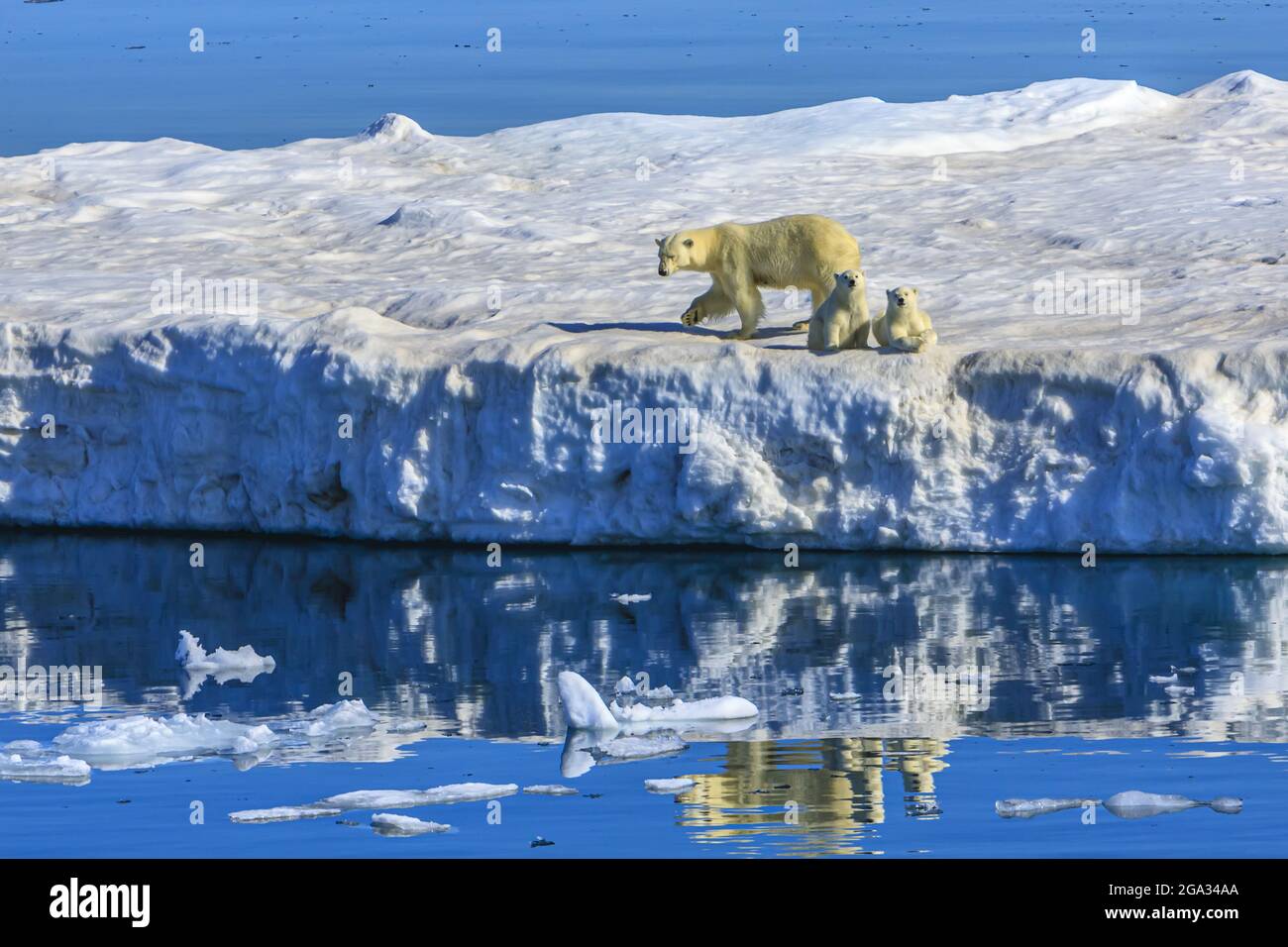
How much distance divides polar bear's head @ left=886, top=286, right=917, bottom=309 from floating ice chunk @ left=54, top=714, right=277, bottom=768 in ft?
23.2

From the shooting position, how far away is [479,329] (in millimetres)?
19641

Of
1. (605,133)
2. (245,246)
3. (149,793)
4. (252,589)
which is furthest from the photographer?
(605,133)

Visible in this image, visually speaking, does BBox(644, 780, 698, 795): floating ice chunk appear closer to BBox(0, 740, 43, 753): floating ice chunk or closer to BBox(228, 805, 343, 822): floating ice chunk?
BBox(228, 805, 343, 822): floating ice chunk

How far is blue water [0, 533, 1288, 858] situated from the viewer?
399 inches

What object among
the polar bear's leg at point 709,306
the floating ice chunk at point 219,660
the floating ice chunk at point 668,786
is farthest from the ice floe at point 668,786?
the polar bear's leg at point 709,306

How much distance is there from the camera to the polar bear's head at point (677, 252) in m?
17.8

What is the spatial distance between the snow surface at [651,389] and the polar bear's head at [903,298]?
425 mm

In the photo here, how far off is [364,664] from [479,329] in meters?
5.69

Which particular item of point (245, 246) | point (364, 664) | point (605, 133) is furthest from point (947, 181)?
point (364, 664)

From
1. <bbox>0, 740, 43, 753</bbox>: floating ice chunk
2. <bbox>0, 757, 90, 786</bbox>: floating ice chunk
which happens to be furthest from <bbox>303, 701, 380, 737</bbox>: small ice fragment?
<bbox>0, 740, 43, 753</bbox>: floating ice chunk

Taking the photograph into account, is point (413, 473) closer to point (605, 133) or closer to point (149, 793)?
point (149, 793)

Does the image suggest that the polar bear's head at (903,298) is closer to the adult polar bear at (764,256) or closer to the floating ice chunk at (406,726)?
the adult polar bear at (764,256)

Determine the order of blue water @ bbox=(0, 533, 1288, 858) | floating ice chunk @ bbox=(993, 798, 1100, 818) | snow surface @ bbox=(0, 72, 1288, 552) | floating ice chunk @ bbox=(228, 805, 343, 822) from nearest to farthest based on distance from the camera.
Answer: blue water @ bbox=(0, 533, 1288, 858) < floating ice chunk @ bbox=(993, 798, 1100, 818) < floating ice chunk @ bbox=(228, 805, 343, 822) < snow surface @ bbox=(0, 72, 1288, 552)

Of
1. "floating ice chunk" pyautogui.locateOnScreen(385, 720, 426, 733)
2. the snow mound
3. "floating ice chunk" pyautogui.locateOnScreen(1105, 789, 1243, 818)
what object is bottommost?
"floating ice chunk" pyautogui.locateOnScreen(1105, 789, 1243, 818)
